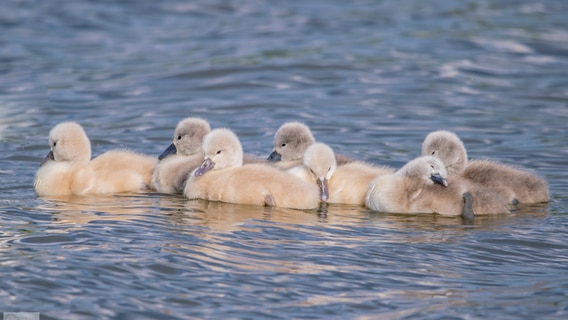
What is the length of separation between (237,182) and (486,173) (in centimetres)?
200

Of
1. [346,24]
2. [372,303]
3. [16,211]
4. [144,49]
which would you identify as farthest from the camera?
[346,24]

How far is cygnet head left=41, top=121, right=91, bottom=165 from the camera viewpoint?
9055 mm

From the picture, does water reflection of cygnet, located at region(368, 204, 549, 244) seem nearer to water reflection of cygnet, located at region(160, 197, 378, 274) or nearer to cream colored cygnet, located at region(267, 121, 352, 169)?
water reflection of cygnet, located at region(160, 197, 378, 274)

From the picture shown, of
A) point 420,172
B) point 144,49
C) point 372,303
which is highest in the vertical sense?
point 144,49

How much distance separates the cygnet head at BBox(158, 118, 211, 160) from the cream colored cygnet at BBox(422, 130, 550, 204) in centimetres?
192

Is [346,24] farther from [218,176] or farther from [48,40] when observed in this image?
[218,176]

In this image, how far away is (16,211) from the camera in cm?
829

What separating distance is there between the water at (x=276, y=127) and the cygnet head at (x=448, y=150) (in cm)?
58

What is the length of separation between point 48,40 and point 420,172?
1115 cm

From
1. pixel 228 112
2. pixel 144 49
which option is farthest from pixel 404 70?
pixel 144 49

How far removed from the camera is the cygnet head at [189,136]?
9.26m

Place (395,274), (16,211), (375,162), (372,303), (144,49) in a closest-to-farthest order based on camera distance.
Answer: (372,303) → (395,274) → (16,211) → (375,162) → (144,49)

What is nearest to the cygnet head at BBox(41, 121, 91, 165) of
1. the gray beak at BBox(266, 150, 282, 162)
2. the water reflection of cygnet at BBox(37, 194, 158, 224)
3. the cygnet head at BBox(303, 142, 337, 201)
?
the water reflection of cygnet at BBox(37, 194, 158, 224)

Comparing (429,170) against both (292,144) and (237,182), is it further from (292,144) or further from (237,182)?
(237,182)
